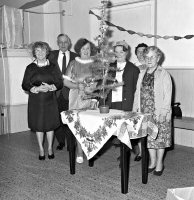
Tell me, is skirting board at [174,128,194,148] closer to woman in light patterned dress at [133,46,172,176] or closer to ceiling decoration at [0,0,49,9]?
woman in light patterned dress at [133,46,172,176]

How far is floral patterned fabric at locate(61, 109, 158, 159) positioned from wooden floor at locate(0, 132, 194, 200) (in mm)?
395

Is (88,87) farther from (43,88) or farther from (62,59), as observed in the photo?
(62,59)

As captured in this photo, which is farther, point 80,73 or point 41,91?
point 41,91

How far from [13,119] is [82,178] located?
2.89m

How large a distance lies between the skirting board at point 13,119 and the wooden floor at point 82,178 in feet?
4.33

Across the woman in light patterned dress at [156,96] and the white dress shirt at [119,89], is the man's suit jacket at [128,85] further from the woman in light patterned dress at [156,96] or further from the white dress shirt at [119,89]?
the woman in light patterned dress at [156,96]

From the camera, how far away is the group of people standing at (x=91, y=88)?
3410mm

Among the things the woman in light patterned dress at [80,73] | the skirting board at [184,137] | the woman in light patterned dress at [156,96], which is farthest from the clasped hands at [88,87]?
the skirting board at [184,137]

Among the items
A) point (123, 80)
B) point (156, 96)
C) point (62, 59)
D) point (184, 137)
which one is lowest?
point (184, 137)

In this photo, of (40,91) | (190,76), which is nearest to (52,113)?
(40,91)

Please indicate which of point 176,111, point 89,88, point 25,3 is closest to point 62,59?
point 89,88

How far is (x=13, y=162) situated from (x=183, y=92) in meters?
2.58

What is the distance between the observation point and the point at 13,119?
19.9 ft

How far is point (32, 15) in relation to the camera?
6707mm
